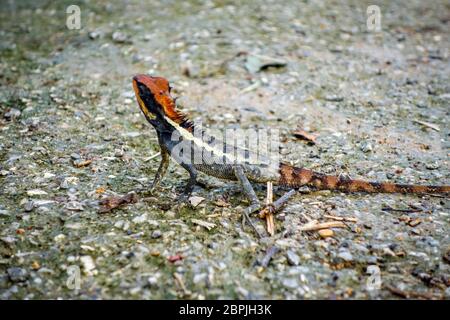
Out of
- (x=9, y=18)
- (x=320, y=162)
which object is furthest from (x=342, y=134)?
(x=9, y=18)

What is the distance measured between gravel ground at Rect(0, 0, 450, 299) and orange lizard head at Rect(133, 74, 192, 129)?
81 centimetres

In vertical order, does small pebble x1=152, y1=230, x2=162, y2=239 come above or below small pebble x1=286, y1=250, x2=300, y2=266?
above

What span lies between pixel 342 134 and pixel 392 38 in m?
3.79

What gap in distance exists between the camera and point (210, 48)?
8.37 meters

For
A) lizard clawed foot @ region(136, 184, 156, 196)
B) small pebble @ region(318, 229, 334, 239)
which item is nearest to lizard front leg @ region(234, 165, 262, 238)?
small pebble @ region(318, 229, 334, 239)

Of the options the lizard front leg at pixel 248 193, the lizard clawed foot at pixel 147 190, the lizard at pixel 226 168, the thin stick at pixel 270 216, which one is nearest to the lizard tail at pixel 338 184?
the lizard at pixel 226 168

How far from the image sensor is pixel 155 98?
4.64m

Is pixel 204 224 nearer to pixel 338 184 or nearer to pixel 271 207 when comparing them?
pixel 271 207

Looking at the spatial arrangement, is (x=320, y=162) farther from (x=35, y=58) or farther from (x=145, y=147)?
(x=35, y=58)

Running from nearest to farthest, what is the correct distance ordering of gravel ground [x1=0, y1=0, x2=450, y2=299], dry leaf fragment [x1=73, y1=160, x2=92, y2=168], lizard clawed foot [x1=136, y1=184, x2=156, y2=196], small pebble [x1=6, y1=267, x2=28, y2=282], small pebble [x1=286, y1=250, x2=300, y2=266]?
small pebble [x1=6, y1=267, x2=28, y2=282] → gravel ground [x1=0, y1=0, x2=450, y2=299] → small pebble [x1=286, y1=250, x2=300, y2=266] → lizard clawed foot [x1=136, y1=184, x2=156, y2=196] → dry leaf fragment [x1=73, y1=160, x2=92, y2=168]

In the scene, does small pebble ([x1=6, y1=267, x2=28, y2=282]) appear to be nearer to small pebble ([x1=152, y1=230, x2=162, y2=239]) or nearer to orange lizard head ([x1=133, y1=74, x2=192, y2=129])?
small pebble ([x1=152, y1=230, x2=162, y2=239])

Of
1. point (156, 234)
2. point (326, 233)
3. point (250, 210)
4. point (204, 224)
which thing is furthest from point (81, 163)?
point (326, 233)

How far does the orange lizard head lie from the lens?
459cm

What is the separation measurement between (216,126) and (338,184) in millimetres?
2181
